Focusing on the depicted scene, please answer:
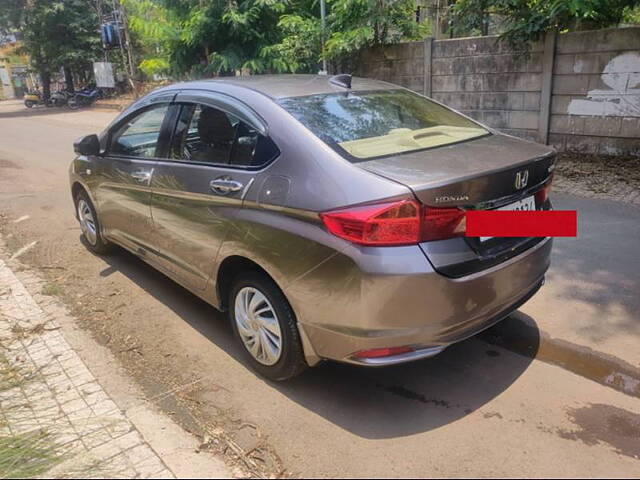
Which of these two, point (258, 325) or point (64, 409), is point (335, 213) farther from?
point (64, 409)

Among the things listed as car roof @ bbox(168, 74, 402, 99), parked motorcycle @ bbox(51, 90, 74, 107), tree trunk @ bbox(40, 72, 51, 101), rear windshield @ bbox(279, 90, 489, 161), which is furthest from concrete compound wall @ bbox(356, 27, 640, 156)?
tree trunk @ bbox(40, 72, 51, 101)

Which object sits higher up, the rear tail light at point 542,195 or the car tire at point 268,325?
the rear tail light at point 542,195

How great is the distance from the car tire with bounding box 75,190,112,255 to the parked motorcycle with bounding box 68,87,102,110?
80.9 feet

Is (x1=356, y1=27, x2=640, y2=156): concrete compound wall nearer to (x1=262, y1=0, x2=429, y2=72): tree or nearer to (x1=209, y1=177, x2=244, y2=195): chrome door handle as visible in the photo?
(x1=262, y1=0, x2=429, y2=72): tree

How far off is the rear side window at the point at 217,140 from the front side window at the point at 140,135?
34 cm

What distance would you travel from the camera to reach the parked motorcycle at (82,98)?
1079 inches

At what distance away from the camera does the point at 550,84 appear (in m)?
7.79

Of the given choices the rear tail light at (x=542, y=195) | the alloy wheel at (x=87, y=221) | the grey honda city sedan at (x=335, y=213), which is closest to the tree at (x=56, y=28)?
the alloy wheel at (x=87, y=221)

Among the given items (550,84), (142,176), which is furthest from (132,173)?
(550,84)

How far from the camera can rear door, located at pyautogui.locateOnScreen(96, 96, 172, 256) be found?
3951mm

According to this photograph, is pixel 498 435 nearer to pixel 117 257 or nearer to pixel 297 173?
pixel 297 173

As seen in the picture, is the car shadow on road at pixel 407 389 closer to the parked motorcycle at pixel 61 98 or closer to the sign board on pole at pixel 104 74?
the sign board on pole at pixel 104 74

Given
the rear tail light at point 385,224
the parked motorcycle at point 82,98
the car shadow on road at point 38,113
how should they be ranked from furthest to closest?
the parked motorcycle at point 82,98, the car shadow on road at point 38,113, the rear tail light at point 385,224

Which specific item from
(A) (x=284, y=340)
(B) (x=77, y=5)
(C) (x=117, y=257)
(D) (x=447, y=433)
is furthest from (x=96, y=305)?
(B) (x=77, y=5)
